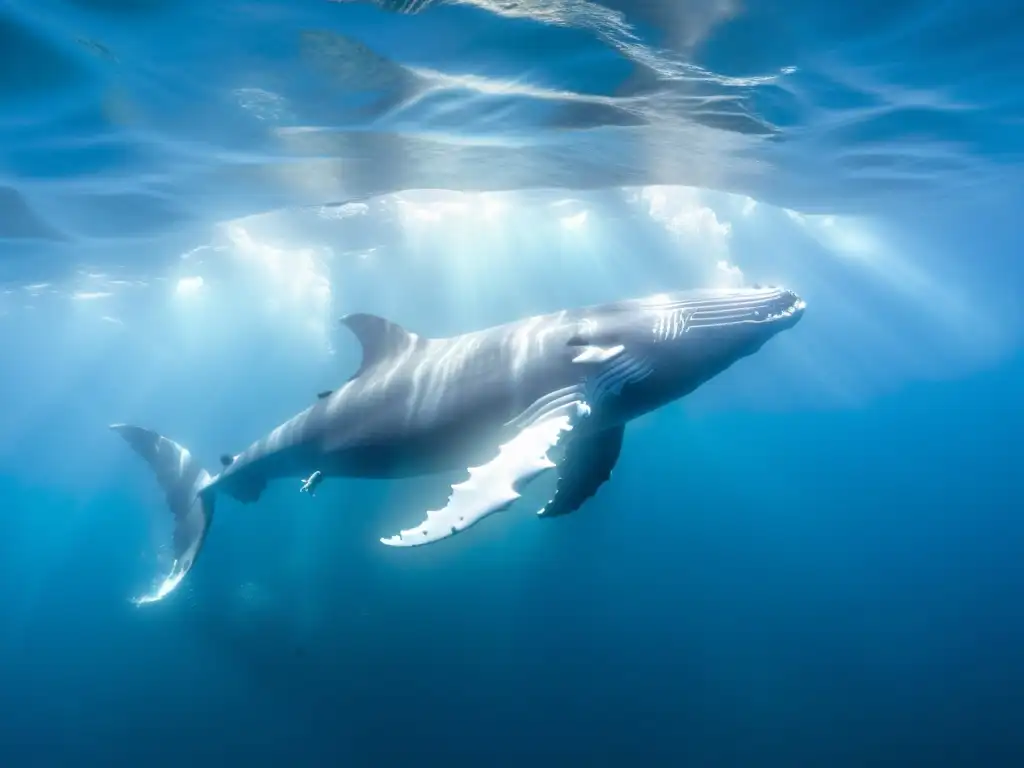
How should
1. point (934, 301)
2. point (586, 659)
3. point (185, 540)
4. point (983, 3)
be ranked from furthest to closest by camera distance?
point (934, 301), point (586, 659), point (185, 540), point (983, 3)

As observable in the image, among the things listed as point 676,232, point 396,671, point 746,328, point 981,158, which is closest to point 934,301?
point 676,232

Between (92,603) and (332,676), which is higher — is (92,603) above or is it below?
below

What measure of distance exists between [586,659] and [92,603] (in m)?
31.0

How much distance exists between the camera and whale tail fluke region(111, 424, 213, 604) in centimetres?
1237

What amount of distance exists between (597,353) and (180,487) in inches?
422

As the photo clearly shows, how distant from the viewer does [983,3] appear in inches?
460

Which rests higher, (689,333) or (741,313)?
Result: (741,313)

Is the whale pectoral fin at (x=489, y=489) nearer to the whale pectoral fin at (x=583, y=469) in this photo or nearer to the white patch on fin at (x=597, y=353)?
the white patch on fin at (x=597, y=353)

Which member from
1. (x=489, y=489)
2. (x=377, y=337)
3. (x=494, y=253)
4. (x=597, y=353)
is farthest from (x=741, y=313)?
(x=494, y=253)

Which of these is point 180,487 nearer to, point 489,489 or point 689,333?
point 489,489

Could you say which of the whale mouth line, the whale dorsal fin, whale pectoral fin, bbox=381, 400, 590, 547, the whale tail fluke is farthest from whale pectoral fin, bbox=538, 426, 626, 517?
the whale tail fluke

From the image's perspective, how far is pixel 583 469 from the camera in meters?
7.96

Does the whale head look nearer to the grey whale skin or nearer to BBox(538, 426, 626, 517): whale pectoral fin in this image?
the grey whale skin

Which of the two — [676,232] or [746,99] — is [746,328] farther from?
[676,232]
